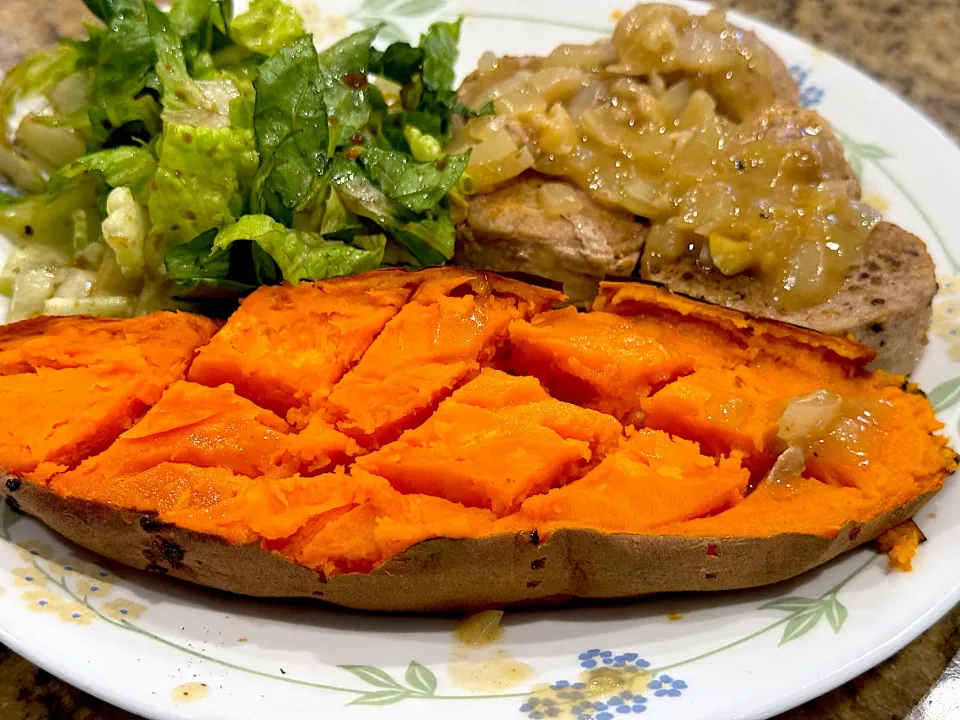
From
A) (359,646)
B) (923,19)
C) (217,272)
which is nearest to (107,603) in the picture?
(359,646)

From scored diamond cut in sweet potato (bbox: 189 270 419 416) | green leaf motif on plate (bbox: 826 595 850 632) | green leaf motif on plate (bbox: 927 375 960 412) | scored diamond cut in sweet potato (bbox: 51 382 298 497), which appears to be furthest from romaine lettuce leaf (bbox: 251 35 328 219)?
green leaf motif on plate (bbox: 927 375 960 412)

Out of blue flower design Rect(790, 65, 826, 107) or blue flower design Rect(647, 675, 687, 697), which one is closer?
blue flower design Rect(647, 675, 687, 697)

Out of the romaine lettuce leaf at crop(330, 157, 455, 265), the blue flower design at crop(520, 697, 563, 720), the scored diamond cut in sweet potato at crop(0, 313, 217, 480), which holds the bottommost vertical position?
the blue flower design at crop(520, 697, 563, 720)

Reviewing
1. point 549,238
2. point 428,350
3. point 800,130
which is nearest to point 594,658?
point 428,350

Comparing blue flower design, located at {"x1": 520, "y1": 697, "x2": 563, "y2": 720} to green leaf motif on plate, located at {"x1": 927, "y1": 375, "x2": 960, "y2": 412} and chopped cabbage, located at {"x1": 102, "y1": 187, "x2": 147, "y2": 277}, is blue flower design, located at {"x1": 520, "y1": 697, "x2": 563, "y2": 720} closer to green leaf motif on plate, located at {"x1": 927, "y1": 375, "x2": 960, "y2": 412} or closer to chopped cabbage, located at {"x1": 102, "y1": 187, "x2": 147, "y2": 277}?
green leaf motif on plate, located at {"x1": 927, "y1": 375, "x2": 960, "y2": 412}

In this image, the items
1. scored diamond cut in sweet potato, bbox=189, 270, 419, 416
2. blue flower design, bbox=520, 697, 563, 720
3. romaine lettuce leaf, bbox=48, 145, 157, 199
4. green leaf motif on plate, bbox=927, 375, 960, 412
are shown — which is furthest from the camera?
romaine lettuce leaf, bbox=48, 145, 157, 199

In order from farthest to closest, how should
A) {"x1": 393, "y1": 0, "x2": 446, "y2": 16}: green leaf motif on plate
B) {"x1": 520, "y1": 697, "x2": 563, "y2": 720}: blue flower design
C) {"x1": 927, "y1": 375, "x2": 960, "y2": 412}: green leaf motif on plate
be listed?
{"x1": 393, "y1": 0, "x2": 446, "y2": 16}: green leaf motif on plate < {"x1": 927, "y1": 375, "x2": 960, "y2": 412}: green leaf motif on plate < {"x1": 520, "y1": 697, "x2": 563, "y2": 720}: blue flower design

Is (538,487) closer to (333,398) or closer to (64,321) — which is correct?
(333,398)

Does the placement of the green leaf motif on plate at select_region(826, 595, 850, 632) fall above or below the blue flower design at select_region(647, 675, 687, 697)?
above
